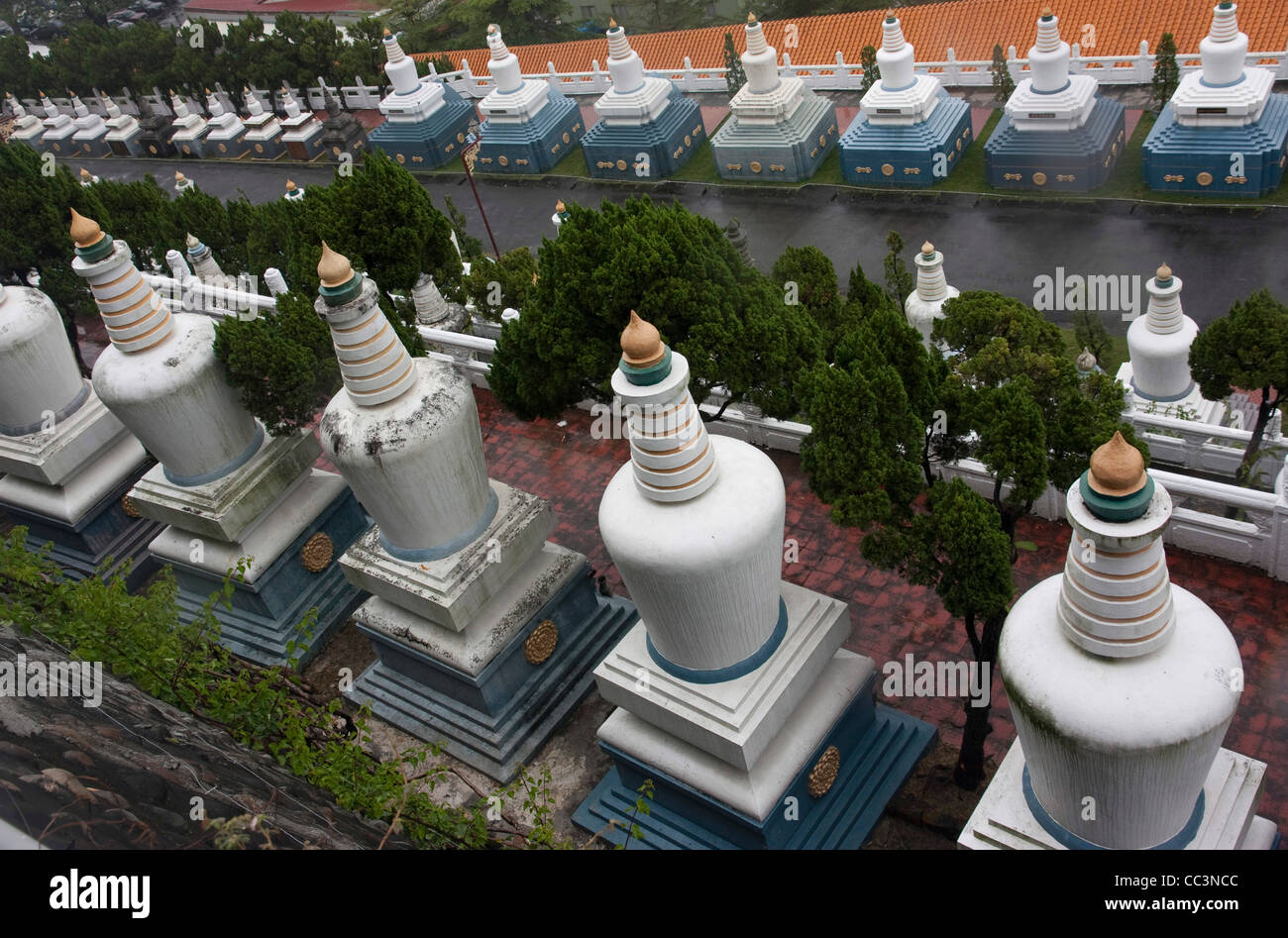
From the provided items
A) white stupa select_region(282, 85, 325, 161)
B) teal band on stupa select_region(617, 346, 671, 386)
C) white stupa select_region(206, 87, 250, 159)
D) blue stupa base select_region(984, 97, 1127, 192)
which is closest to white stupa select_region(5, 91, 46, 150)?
white stupa select_region(206, 87, 250, 159)

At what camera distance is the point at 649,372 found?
11.0 m

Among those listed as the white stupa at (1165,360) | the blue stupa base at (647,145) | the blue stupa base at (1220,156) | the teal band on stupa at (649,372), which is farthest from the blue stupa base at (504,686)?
the blue stupa base at (647,145)

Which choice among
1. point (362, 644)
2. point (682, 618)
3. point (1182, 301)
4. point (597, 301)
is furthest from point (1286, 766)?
point (1182, 301)

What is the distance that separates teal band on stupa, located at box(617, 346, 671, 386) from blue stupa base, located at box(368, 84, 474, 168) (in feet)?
103

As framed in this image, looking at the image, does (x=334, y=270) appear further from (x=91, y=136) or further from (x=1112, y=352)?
(x=91, y=136)

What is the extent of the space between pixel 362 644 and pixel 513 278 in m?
8.14

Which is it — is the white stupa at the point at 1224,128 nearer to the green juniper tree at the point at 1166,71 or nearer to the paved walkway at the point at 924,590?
the green juniper tree at the point at 1166,71

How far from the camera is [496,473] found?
2205 centimetres

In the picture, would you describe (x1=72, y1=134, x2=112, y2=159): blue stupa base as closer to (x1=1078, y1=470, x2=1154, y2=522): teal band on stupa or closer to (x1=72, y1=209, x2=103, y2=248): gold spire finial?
(x1=72, y1=209, x2=103, y2=248): gold spire finial

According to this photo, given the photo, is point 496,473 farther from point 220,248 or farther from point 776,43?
point 776,43

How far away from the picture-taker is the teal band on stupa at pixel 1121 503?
→ 8977 mm

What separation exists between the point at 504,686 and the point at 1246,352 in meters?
10.6

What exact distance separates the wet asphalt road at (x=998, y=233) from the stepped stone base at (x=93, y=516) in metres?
15.7

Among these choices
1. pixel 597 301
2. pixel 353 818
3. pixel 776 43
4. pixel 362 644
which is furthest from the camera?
pixel 776 43
